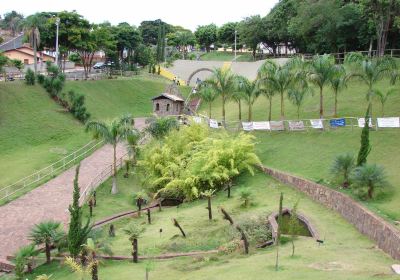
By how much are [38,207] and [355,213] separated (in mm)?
17225

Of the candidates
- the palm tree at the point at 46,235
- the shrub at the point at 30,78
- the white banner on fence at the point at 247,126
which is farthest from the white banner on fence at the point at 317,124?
the shrub at the point at 30,78

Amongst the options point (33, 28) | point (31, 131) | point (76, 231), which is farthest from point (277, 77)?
point (33, 28)

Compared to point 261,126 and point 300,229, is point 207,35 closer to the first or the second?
point 261,126

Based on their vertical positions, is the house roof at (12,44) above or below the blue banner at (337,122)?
above

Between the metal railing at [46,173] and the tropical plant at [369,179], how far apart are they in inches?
770

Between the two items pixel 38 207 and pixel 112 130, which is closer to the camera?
pixel 38 207

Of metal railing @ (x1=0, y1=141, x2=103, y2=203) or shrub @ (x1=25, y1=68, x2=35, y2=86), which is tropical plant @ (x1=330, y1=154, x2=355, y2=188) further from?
shrub @ (x1=25, y1=68, x2=35, y2=86)

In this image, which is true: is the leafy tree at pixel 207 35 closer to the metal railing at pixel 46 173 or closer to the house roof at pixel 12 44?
the house roof at pixel 12 44

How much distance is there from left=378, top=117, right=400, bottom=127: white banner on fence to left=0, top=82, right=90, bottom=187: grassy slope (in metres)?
22.7

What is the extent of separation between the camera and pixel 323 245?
64.1ft

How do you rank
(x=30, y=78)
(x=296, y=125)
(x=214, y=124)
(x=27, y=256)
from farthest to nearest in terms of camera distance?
(x=30, y=78), (x=214, y=124), (x=296, y=125), (x=27, y=256)

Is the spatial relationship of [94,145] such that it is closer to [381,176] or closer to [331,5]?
[381,176]

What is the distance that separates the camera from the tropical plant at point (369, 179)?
2370 centimetres

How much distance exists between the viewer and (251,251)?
20.2 m
